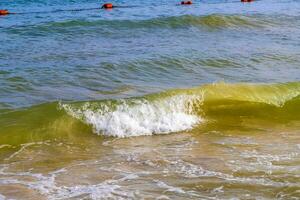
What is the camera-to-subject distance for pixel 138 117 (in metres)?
7.69

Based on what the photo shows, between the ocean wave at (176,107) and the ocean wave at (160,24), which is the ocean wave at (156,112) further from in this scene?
the ocean wave at (160,24)

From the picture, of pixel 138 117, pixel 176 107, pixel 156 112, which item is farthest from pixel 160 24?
pixel 138 117

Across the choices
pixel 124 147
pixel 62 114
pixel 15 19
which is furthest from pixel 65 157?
pixel 15 19

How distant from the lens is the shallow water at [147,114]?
5.24 metres

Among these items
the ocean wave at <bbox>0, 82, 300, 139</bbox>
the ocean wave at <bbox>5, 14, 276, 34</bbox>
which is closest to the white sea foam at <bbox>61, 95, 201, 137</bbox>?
the ocean wave at <bbox>0, 82, 300, 139</bbox>

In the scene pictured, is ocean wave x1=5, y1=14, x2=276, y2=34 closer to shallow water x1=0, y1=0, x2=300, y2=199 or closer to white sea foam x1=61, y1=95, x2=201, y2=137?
shallow water x1=0, y1=0, x2=300, y2=199

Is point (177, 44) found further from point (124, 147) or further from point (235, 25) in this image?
point (124, 147)

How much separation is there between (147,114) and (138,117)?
0.21 m

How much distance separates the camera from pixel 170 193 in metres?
4.90

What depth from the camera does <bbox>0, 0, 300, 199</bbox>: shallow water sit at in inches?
206

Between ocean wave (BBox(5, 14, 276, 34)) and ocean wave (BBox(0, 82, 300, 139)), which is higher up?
ocean wave (BBox(5, 14, 276, 34))

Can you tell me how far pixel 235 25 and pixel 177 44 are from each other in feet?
16.4

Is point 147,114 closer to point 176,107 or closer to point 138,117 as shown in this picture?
point 138,117

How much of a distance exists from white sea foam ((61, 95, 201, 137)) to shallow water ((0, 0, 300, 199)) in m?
0.02
